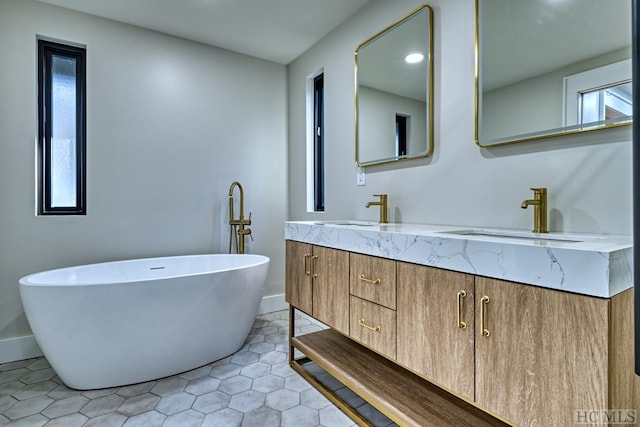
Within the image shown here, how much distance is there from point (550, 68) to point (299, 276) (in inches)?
62.7

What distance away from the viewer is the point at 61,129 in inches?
96.2

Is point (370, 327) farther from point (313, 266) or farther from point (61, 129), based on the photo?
point (61, 129)

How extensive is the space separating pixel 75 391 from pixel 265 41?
2804 millimetres

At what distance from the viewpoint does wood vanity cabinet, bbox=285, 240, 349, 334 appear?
1670 millimetres

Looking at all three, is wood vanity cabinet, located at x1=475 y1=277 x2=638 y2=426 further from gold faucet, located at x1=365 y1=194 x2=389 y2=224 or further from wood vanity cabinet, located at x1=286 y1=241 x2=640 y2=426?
gold faucet, located at x1=365 y1=194 x2=389 y2=224

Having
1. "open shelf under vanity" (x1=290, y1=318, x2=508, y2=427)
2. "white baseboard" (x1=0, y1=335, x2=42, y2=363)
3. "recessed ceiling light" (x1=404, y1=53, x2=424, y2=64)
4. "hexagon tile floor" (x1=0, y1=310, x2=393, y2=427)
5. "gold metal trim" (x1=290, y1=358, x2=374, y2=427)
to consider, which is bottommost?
"hexagon tile floor" (x1=0, y1=310, x2=393, y2=427)

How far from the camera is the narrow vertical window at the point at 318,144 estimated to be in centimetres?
301

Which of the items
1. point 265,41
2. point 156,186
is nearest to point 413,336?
point 156,186

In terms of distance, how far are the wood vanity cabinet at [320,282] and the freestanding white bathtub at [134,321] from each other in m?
0.35

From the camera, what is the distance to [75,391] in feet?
6.06

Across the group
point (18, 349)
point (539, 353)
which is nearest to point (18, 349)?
point (18, 349)

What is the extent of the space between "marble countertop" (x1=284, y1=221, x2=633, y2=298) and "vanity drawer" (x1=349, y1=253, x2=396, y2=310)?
44mm

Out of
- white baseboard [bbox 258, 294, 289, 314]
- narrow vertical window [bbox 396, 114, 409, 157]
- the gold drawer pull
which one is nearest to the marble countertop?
the gold drawer pull

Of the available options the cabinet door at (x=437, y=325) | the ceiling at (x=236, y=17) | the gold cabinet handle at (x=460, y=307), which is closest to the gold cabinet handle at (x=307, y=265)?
the cabinet door at (x=437, y=325)
